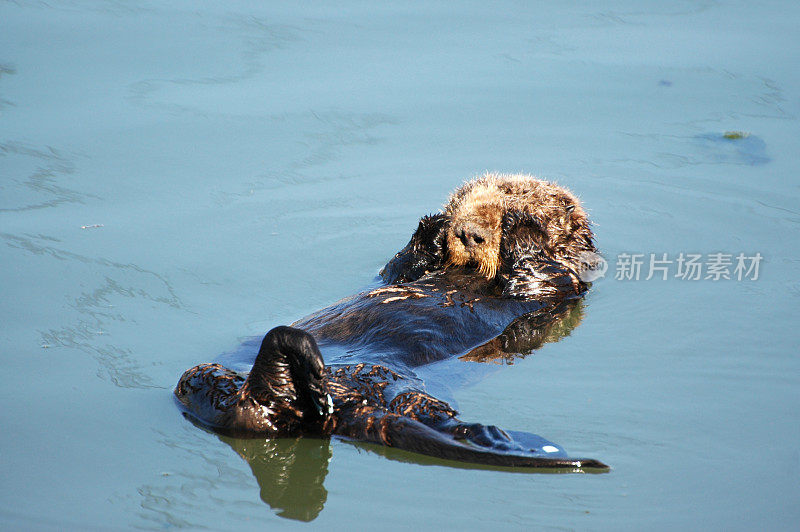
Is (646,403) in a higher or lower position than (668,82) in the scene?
lower

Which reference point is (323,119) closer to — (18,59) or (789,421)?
(18,59)

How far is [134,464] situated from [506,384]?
1.49 metres

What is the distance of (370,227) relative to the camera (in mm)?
5512

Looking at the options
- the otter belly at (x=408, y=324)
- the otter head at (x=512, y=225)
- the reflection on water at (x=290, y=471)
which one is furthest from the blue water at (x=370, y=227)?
the otter head at (x=512, y=225)

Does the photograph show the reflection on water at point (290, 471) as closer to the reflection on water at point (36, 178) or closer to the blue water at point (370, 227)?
the blue water at point (370, 227)

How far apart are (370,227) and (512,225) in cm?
114

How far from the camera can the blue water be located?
3033mm

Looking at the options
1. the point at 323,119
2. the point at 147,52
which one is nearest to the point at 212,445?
the point at 323,119

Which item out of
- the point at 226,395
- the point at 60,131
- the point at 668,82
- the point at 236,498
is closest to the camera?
the point at 236,498

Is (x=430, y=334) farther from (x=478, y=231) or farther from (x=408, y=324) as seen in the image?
(x=478, y=231)

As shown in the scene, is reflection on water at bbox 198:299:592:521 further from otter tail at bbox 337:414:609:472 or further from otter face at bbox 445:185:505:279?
otter face at bbox 445:185:505:279

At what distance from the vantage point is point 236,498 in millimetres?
3000

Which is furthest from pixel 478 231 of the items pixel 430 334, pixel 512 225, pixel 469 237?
pixel 430 334

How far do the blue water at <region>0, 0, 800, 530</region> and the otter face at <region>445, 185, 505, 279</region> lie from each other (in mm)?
536
